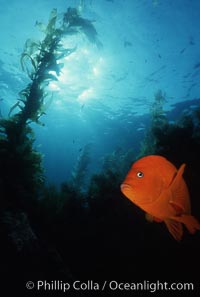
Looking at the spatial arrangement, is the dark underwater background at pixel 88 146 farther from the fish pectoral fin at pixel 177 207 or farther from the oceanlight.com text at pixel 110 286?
the fish pectoral fin at pixel 177 207

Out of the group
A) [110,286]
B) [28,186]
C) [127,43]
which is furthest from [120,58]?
[110,286]

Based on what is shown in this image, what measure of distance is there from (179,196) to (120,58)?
54.3 feet

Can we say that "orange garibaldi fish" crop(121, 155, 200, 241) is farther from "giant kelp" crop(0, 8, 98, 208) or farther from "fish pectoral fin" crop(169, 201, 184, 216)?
"giant kelp" crop(0, 8, 98, 208)

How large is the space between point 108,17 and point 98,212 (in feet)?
39.4

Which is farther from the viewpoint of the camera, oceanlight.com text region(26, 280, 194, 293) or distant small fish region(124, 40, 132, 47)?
distant small fish region(124, 40, 132, 47)

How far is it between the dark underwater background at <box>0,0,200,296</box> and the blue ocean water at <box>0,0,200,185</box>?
0.08 meters

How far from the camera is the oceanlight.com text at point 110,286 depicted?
3967mm

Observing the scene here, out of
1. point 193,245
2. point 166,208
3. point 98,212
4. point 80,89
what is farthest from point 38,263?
point 80,89

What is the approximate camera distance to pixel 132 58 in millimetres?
16125

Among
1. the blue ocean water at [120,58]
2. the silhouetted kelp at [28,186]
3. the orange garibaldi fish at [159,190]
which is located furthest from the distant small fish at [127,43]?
the orange garibaldi fish at [159,190]

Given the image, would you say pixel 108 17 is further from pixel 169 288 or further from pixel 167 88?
pixel 169 288

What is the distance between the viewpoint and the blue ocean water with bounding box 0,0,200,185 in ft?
Answer: 41.4

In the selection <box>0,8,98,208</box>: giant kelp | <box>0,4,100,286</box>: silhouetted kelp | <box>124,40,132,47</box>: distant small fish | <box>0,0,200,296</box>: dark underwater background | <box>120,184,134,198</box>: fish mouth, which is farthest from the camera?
<box>124,40,132,47</box>: distant small fish

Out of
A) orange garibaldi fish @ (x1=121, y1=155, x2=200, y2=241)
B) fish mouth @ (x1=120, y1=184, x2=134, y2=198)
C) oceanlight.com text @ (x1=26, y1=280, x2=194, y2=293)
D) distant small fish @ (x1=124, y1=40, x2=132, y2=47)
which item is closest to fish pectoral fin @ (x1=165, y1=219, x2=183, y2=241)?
orange garibaldi fish @ (x1=121, y1=155, x2=200, y2=241)
